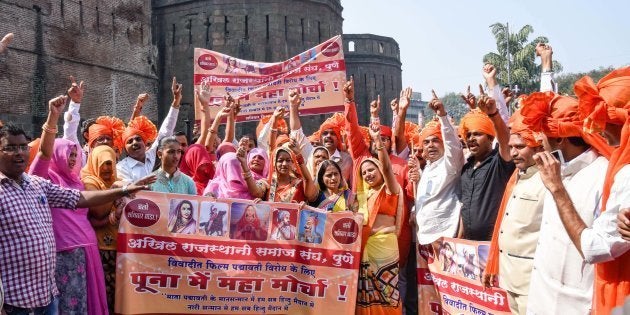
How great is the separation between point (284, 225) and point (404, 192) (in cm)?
109

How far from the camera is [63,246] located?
3.94 meters

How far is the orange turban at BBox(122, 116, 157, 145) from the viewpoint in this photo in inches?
214

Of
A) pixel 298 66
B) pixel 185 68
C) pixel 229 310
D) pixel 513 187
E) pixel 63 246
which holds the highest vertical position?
pixel 185 68

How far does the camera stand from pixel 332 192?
4.95 m

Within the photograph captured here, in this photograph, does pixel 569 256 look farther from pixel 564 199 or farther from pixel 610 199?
pixel 610 199

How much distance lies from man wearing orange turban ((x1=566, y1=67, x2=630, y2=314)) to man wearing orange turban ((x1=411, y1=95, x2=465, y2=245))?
5.90 feet

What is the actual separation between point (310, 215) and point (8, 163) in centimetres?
221

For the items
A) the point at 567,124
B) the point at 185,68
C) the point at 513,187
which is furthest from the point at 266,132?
the point at 185,68

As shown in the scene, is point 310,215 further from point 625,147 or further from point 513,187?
point 625,147

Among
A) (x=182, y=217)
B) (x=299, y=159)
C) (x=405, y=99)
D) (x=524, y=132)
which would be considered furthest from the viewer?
(x=405, y=99)

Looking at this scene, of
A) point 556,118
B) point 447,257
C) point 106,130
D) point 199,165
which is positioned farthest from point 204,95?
point 556,118

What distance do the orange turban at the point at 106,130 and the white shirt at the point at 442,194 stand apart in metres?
2.69

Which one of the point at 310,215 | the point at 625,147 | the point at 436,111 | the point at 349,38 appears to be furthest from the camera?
the point at 349,38

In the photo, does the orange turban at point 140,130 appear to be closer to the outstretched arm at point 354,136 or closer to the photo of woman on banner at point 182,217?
the photo of woman on banner at point 182,217
